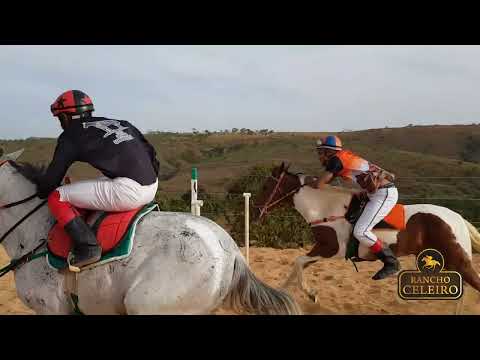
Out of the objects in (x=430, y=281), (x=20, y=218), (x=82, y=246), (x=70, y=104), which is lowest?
(x=430, y=281)

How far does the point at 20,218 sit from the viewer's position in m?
3.67

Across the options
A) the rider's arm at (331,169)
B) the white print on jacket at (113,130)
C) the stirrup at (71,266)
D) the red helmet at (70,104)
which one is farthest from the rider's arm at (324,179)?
the stirrup at (71,266)

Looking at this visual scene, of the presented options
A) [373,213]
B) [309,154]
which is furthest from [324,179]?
[309,154]

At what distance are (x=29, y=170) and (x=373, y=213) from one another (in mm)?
3917

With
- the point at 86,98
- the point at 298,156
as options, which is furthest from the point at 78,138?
the point at 298,156

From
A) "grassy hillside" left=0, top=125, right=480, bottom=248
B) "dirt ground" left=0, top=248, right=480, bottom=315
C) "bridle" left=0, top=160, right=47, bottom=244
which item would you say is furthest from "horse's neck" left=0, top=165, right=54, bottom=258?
"grassy hillside" left=0, top=125, right=480, bottom=248

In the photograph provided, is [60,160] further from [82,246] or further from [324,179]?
[324,179]

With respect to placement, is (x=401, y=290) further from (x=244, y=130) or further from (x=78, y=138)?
(x=244, y=130)

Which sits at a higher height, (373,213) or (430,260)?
(373,213)

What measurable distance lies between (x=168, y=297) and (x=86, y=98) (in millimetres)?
1624

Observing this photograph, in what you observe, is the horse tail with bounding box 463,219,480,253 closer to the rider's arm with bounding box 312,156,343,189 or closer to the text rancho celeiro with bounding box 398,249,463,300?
the text rancho celeiro with bounding box 398,249,463,300

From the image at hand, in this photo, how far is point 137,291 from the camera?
316cm

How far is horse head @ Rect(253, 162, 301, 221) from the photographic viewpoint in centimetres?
657

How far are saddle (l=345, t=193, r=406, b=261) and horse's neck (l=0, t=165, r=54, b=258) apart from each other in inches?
148
